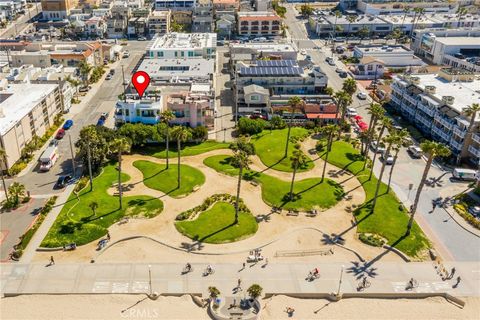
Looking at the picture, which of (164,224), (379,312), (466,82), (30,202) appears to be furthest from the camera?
(466,82)

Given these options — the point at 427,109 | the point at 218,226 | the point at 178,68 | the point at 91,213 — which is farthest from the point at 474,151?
the point at 178,68

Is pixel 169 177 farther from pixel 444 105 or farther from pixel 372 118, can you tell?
pixel 444 105

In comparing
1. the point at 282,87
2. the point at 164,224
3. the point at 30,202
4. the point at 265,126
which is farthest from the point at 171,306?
the point at 282,87

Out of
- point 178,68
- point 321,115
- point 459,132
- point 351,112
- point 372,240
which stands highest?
point 178,68

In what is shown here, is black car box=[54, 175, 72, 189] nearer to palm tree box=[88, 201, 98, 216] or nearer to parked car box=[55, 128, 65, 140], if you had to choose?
palm tree box=[88, 201, 98, 216]

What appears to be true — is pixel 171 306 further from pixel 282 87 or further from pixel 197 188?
pixel 282 87

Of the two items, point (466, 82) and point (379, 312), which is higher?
point (466, 82)

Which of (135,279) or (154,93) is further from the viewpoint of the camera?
(154,93)
